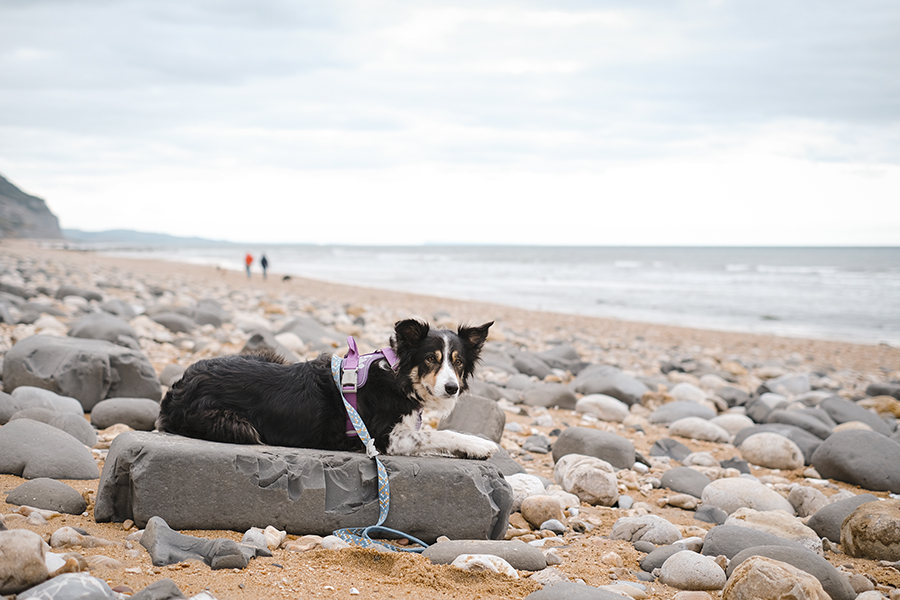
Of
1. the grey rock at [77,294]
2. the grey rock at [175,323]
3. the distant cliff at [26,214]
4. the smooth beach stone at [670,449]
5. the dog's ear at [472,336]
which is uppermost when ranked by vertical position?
the distant cliff at [26,214]

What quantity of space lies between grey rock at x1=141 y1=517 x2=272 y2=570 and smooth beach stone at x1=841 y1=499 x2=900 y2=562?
4307 mm

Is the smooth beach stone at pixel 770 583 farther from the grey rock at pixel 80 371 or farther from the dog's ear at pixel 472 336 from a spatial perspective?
the grey rock at pixel 80 371

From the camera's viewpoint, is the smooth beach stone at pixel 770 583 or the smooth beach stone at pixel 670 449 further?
the smooth beach stone at pixel 670 449

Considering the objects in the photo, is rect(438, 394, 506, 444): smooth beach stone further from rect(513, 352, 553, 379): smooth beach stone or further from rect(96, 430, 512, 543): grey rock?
rect(513, 352, 553, 379): smooth beach stone

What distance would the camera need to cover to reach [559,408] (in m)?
9.17

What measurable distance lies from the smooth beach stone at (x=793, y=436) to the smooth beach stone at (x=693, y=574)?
4398mm

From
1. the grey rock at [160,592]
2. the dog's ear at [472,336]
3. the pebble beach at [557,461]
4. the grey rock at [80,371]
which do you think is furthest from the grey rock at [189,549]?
the grey rock at [80,371]

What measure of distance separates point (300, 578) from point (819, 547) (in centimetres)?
391

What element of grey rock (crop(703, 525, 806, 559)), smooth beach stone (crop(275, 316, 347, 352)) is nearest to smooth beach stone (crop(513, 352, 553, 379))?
smooth beach stone (crop(275, 316, 347, 352))

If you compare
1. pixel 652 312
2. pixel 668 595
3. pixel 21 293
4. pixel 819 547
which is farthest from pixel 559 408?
pixel 652 312

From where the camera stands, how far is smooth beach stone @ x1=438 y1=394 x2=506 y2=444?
21.2 ft

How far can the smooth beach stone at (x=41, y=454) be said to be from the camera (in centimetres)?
450

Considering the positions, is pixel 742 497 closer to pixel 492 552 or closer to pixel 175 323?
pixel 492 552

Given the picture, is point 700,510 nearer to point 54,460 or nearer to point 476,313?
point 54,460
